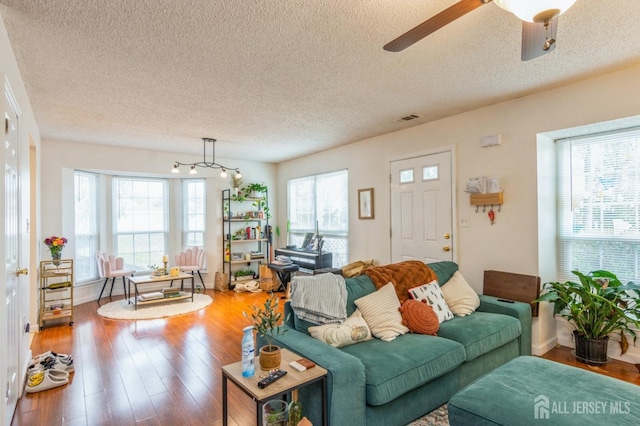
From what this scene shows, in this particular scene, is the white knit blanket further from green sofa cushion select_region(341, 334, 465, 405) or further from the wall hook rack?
the wall hook rack

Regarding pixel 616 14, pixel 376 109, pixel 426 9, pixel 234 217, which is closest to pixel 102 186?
pixel 234 217

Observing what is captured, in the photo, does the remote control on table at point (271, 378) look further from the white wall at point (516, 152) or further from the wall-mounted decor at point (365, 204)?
the wall-mounted decor at point (365, 204)

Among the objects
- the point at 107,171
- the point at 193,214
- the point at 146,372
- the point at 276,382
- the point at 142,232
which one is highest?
the point at 107,171

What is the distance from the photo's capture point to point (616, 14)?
6.61 ft

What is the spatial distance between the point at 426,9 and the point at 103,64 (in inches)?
92.8

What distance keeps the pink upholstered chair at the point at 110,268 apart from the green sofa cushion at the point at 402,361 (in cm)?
462

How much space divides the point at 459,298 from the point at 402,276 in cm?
61

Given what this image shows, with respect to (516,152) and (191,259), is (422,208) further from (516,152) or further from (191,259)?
(191,259)

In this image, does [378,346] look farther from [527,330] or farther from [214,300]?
[214,300]

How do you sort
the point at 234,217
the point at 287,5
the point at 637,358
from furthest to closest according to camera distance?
the point at 234,217
the point at 637,358
the point at 287,5

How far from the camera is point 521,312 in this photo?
9.79 ft

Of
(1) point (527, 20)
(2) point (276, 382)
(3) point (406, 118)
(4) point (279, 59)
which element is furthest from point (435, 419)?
(3) point (406, 118)

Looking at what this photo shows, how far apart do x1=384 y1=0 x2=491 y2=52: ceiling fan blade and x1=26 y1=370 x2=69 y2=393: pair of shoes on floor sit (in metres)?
3.45

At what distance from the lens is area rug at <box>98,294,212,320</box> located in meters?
4.62
